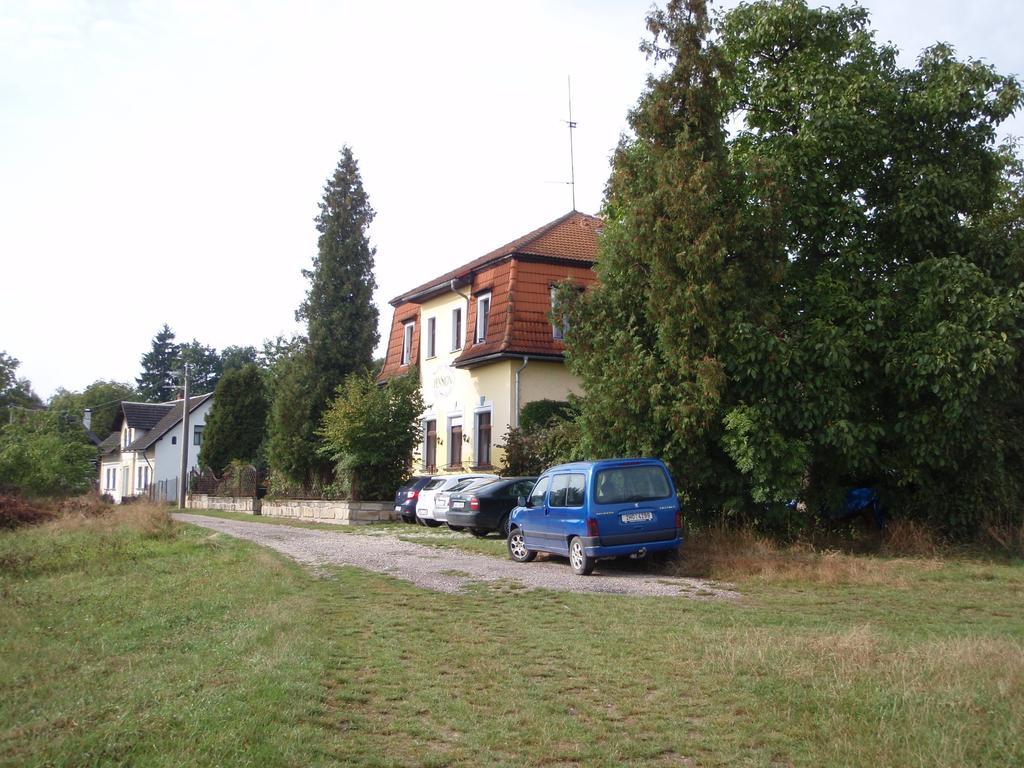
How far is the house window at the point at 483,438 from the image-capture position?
106 feet

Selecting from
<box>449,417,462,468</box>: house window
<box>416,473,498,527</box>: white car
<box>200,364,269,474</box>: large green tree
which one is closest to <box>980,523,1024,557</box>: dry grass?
<box>416,473,498,527</box>: white car

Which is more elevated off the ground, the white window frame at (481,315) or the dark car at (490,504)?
the white window frame at (481,315)

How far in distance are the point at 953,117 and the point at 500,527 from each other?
42.8 ft

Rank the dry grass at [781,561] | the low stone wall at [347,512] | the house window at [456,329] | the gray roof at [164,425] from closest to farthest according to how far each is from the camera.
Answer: the dry grass at [781,561] → the low stone wall at [347,512] → the house window at [456,329] → the gray roof at [164,425]

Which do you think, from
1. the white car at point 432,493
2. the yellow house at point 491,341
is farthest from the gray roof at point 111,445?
the white car at point 432,493

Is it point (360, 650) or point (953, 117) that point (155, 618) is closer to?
point (360, 650)

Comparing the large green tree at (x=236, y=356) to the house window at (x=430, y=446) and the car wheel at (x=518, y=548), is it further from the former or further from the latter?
the car wheel at (x=518, y=548)

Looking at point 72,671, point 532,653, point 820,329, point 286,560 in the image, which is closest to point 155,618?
point 72,671

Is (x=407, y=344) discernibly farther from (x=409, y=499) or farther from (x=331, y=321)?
(x=409, y=499)

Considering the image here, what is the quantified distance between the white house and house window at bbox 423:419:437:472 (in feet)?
106

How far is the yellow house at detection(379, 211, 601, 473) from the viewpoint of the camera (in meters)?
30.8

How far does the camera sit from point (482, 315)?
33.2 metres

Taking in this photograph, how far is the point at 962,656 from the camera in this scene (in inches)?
289

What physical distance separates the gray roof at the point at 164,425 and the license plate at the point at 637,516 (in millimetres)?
58510
